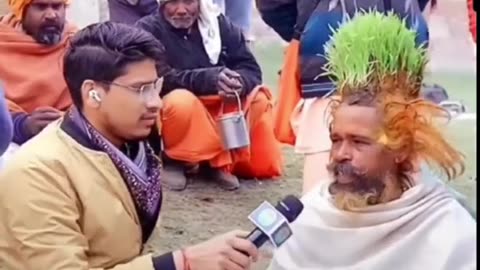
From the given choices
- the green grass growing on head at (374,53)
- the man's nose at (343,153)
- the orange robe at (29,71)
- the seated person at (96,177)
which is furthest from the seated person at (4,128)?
the orange robe at (29,71)

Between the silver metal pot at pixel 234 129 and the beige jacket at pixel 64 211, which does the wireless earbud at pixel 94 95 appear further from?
the silver metal pot at pixel 234 129

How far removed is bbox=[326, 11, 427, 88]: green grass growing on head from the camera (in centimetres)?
334

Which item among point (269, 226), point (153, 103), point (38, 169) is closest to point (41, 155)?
point (38, 169)

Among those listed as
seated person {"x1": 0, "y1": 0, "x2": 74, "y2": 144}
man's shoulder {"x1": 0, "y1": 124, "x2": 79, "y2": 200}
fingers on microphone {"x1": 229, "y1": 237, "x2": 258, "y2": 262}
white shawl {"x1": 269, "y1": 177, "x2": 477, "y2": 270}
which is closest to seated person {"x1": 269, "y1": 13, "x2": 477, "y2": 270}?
white shawl {"x1": 269, "y1": 177, "x2": 477, "y2": 270}

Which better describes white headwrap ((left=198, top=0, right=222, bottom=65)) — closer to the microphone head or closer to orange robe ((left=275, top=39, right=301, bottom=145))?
orange robe ((left=275, top=39, right=301, bottom=145))

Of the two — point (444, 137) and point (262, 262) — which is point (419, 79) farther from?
point (262, 262)

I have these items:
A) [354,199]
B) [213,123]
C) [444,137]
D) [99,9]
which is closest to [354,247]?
[354,199]

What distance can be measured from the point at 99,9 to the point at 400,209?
4.41 meters

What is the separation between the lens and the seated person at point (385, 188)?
3.14 metres

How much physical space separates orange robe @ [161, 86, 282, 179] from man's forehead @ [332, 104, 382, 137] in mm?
2753

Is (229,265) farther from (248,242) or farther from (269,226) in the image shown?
(269,226)

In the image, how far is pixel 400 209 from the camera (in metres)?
3.16

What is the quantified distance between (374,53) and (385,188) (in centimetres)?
39

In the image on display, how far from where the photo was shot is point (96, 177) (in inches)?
121
